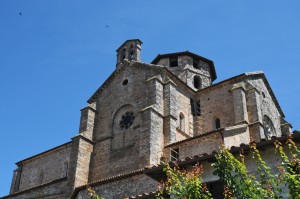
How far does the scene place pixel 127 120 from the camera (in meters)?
24.4

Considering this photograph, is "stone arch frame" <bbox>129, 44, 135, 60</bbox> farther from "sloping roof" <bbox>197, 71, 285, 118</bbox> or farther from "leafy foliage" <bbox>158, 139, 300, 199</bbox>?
"leafy foliage" <bbox>158, 139, 300, 199</bbox>

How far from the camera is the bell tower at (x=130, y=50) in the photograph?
27.4 m

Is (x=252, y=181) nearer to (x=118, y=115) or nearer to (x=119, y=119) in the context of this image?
(x=119, y=119)

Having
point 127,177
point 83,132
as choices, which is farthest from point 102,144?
point 127,177

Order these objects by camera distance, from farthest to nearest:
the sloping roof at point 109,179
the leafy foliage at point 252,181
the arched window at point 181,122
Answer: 1. the arched window at point 181,122
2. the sloping roof at point 109,179
3. the leafy foliage at point 252,181

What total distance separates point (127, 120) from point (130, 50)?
593 centimetres

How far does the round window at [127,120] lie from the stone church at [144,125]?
0.06 meters

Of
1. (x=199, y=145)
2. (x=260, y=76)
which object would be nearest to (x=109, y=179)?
(x=199, y=145)

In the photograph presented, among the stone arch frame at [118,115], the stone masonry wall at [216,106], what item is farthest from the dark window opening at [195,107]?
the stone arch frame at [118,115]

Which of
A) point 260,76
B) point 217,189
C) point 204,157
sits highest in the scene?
point 260,76

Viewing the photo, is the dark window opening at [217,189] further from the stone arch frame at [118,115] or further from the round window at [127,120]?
the stone arch frame at [118,115]

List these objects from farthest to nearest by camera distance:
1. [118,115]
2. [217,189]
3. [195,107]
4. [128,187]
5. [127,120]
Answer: [195,107]
[118,115]
[127,120]
[128,187]
[217,189]

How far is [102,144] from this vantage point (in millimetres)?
24578

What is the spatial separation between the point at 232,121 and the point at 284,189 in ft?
49.8
